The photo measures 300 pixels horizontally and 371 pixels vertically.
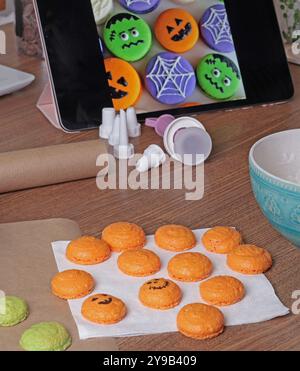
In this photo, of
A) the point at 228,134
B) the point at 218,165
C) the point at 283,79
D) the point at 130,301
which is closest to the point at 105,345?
the point at 130,301

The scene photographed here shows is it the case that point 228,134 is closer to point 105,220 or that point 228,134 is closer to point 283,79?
point 283,79

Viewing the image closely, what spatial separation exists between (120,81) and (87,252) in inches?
15.9

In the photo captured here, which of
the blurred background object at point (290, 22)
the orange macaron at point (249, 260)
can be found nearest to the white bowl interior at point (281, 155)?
the orange macaron at point (249, 260)

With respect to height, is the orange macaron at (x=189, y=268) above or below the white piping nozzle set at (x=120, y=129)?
below

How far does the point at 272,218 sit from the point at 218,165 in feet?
0.83

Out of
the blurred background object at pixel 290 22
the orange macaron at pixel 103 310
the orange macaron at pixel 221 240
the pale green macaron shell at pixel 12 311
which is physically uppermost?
the pale green macaron shell at pixel 12 311

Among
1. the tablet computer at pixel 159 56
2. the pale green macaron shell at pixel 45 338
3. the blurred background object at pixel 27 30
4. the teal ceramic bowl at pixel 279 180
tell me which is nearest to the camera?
the pale green macaron shell at pixel 45 338

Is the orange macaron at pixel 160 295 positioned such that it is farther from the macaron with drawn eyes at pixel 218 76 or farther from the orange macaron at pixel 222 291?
the macaron with drawn eyes at pixel 218 76

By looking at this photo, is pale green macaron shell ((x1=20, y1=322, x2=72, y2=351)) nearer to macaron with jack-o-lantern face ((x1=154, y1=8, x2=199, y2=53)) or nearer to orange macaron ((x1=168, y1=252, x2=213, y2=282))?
orange macaron ((x1=168, y1=252, x2=213, y2=282))

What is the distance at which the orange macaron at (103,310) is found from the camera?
2.62 ft

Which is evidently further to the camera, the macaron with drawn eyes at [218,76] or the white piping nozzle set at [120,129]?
the macaron with drawn eyes at [218,76]

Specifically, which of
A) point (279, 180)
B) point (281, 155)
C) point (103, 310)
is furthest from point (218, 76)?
point (103, 310)

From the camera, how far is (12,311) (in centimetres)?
79

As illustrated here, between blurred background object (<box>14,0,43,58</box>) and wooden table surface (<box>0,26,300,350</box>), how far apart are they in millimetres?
111
